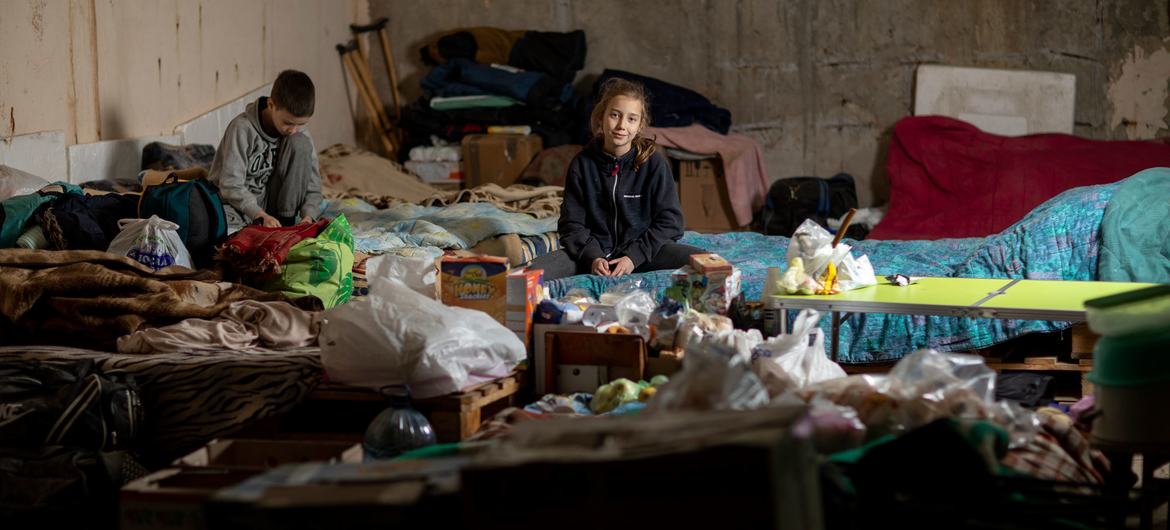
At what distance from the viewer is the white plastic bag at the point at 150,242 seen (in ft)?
13.6

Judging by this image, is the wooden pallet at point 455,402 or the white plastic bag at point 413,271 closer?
the wooden pallet at point 455,402

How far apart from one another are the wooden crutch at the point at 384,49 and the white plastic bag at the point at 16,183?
4399 mm

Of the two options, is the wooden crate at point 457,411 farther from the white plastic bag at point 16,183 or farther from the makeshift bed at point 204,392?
the white plastic bag at point 16,183

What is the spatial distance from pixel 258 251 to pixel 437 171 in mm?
4279

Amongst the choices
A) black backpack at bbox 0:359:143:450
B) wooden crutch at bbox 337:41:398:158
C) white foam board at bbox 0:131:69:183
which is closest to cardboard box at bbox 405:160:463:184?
wooden crutch at bbox 337:41:398:158

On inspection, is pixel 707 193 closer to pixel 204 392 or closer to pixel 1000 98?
pixel 1000 98

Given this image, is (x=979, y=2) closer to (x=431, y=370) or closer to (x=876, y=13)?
(x=876, y=13)

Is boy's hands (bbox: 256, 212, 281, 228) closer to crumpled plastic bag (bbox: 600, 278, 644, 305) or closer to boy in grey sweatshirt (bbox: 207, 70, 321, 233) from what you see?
boy in grey sweatshirt (bbox: 207, 70, 321, 233)

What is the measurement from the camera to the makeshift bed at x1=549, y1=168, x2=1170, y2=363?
4.12 meters

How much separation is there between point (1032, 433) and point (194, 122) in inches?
210

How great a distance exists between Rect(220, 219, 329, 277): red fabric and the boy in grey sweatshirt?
50cm

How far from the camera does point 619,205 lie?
4.86 m

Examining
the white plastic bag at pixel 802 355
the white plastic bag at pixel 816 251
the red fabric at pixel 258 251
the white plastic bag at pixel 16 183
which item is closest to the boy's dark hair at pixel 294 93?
the red fabric at pixel 258 251

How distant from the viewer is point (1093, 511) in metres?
2.20
